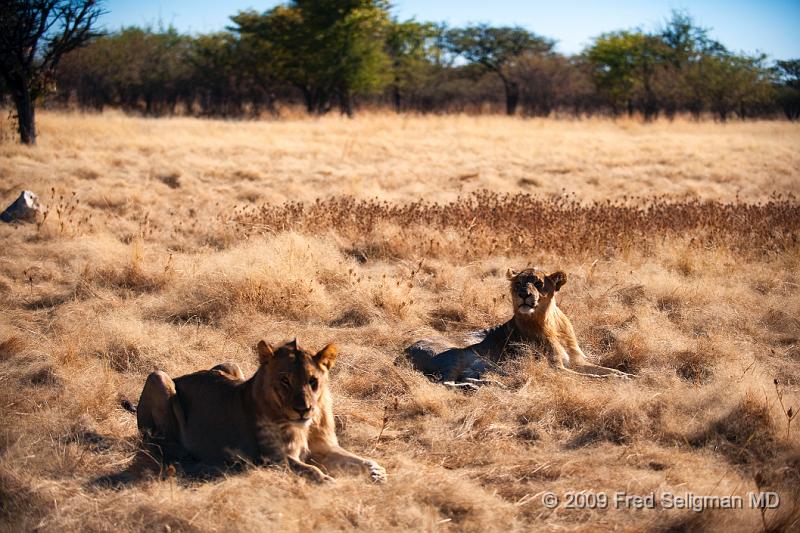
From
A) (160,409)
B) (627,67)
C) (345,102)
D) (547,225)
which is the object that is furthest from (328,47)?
(160,409)

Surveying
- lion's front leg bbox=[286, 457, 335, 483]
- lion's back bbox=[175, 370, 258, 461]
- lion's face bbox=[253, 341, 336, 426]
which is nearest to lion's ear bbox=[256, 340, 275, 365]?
lion's face bbox=[253, 341, 336, 426]

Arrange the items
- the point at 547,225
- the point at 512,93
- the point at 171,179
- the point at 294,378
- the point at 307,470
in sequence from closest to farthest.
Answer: the point at 294,378 < the point at 307,470 < the point at 547,225 < the point at 171,179 < the point at 512,93

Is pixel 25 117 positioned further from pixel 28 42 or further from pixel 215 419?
pixel 215 419

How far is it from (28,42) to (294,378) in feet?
59.5

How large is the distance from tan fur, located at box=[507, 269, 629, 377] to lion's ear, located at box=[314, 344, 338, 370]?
2.36 meters

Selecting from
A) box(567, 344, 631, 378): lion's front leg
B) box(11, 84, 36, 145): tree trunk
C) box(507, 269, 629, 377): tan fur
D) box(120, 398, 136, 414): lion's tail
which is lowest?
box(120, 398, 136, 414): lion's tail

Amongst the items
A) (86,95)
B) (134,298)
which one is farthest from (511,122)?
(134,298)

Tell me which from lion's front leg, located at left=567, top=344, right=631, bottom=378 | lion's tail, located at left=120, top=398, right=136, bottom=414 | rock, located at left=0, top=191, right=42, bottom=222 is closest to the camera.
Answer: lion's tail, located at left=120, top=398, right=136, bottom=414

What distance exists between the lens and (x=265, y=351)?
470 centimetres

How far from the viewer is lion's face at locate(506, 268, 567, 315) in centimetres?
664

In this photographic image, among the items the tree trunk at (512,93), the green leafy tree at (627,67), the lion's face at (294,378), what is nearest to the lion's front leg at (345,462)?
the lion's face at (294,378)

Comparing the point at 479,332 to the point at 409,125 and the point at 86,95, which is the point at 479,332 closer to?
the point at 409,125

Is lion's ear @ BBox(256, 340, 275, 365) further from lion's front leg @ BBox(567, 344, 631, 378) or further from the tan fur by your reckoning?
lion's front leg @ BBox(567, 344, 631, 378)

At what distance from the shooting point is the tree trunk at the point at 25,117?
18667 mm
